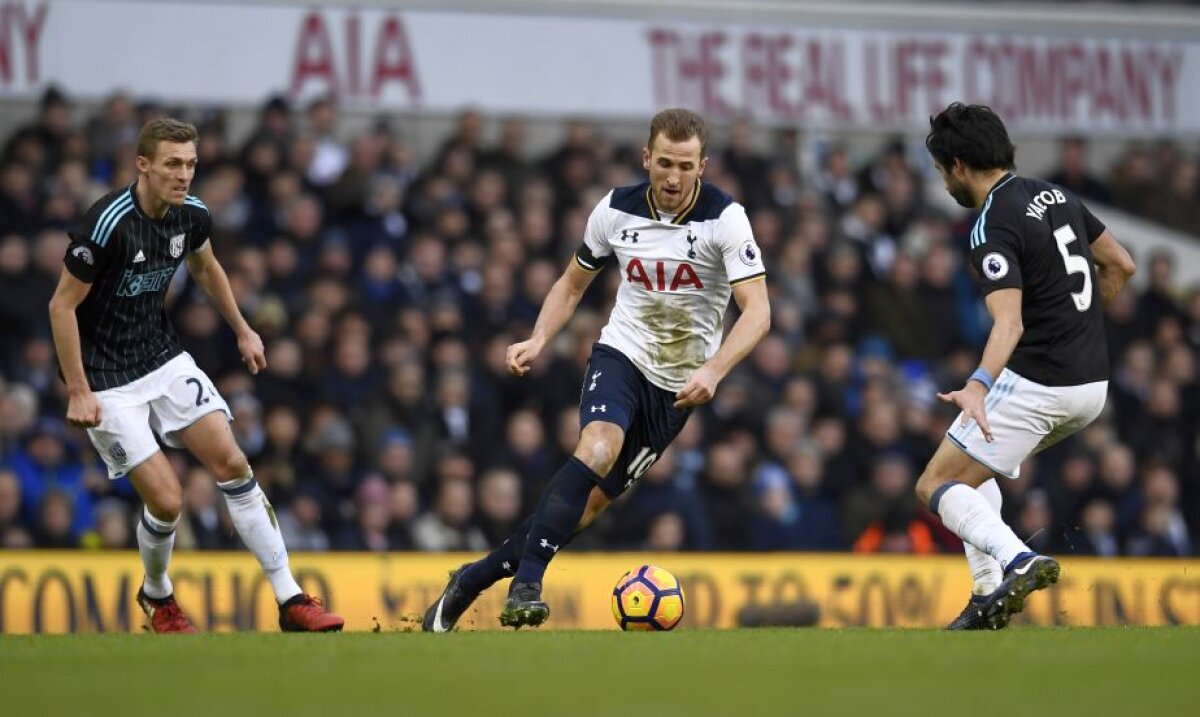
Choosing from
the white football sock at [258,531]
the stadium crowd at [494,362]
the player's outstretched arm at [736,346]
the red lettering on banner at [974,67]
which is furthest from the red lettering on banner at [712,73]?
the white football sock at [258,531]

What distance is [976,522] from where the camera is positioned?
8.16 metres

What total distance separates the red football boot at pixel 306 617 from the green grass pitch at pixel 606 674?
818 mm

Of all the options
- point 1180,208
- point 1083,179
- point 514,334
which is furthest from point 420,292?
point 1180,208

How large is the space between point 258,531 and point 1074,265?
3.91 metres

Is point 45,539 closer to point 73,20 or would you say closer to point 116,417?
point 116,417

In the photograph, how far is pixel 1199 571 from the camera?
45.5 feet

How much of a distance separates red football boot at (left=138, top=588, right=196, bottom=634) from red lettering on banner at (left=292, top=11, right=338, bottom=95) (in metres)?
8.03

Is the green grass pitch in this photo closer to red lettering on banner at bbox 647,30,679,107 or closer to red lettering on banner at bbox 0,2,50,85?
red lettering on banner at bbox 0,2,50,85

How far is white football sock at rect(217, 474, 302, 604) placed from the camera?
893 cm

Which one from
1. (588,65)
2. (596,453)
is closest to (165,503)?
(596,453)

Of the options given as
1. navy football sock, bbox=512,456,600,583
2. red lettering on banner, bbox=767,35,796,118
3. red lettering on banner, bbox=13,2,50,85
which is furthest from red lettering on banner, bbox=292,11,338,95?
navy football sock, bbox=512,456,600,583

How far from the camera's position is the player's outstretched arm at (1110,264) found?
8656 millimetres

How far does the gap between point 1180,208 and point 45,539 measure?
11.8 m

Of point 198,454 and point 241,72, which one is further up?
point 241,72
